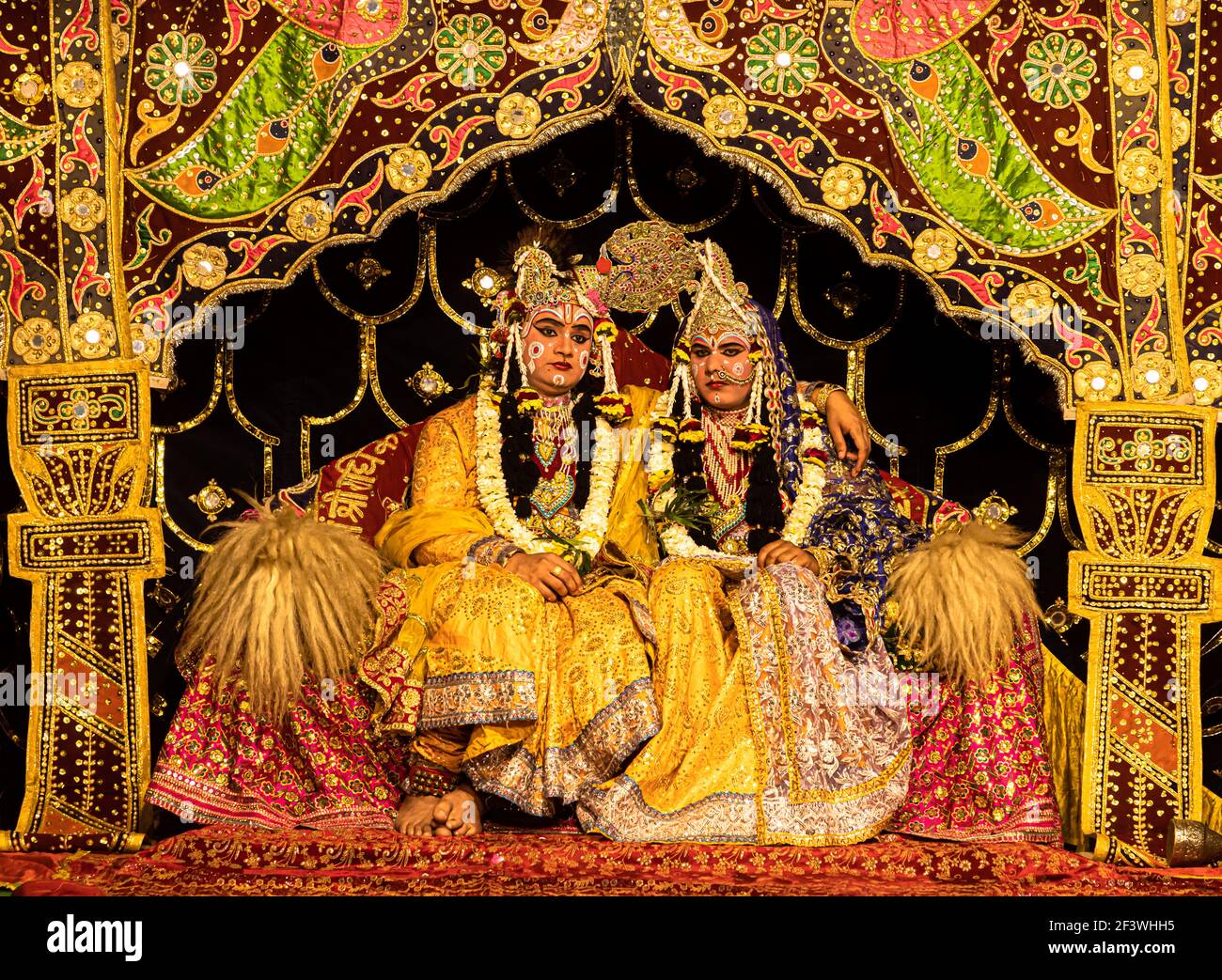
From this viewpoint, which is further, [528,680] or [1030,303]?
[1030,303]

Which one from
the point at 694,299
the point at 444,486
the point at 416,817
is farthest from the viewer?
the point at 694,299

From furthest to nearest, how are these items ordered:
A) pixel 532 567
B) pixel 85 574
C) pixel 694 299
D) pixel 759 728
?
pixel 694 299 → pixel 532 567 → pixel 85 574 → pixel 759 728

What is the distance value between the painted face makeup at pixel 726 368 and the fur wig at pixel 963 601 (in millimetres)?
903

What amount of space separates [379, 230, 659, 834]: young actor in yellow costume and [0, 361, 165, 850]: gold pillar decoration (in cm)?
83

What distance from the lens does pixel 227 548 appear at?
224 inches

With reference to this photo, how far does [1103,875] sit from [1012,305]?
180 cm

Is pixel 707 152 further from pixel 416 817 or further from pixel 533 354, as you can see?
pixel 416 817

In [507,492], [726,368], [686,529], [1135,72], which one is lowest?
[686,529]

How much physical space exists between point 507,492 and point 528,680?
913 millimetres

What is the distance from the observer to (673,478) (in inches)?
250

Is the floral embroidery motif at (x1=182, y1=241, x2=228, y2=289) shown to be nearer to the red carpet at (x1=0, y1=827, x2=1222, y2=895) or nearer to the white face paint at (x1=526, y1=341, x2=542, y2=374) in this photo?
the white face paint at (x1=526, y1=341, x2=542, y2=374)

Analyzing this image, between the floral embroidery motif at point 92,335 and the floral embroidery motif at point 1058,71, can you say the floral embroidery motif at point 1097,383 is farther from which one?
the floral embroidery motif at point 92,335
